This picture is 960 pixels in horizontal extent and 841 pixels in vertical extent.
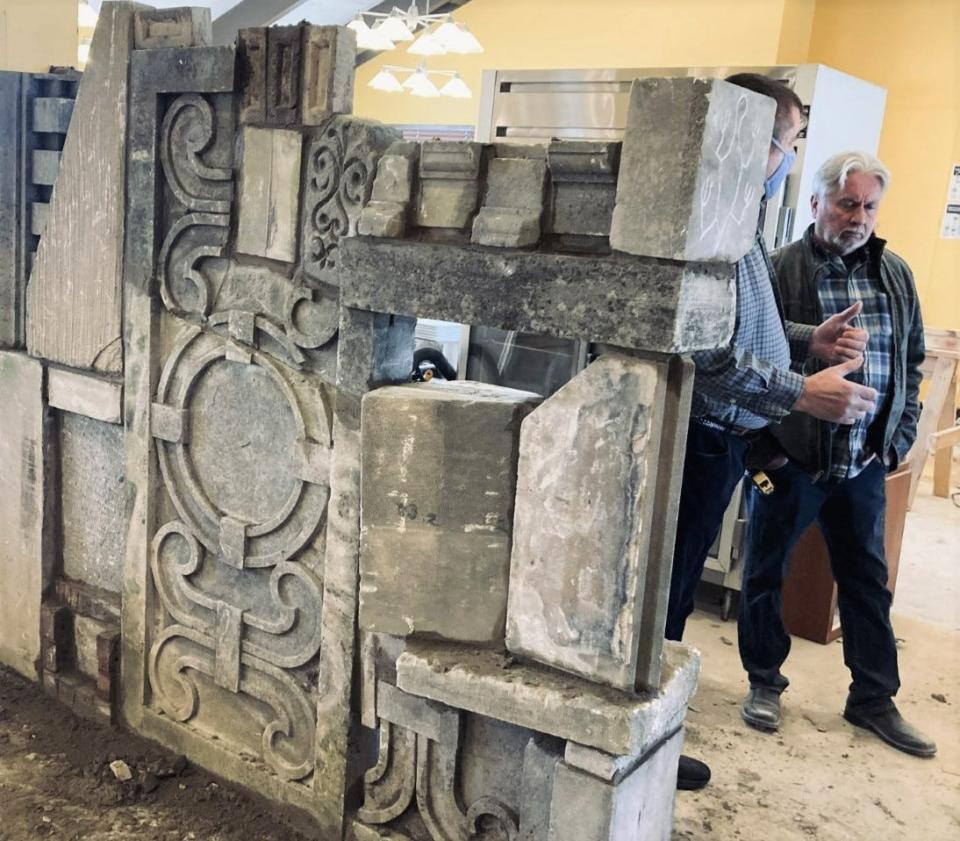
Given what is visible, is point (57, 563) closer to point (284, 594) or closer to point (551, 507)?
point (284, 594)

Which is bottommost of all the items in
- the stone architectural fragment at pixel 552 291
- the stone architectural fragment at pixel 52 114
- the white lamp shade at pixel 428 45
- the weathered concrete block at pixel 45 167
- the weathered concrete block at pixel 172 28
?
the stone architectural fragment at pixel 552 291

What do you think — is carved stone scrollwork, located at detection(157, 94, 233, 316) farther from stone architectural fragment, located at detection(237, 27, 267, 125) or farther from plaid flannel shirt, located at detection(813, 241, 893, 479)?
plaid flannel shirt, located at detection(813, 241, 893, 479)

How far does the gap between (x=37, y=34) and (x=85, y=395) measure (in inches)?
53.7

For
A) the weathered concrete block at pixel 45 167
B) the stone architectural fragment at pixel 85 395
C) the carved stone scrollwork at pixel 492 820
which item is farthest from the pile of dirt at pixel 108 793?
the weathered concrete block at pixel 45 167

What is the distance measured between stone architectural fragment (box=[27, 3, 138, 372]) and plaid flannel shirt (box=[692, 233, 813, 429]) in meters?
1.57

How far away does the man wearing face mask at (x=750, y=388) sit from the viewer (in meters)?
2.38

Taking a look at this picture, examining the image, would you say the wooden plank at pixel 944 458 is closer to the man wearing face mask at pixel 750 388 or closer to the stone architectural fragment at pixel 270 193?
the man wearing face mask at pixel 750 388

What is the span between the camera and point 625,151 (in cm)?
172

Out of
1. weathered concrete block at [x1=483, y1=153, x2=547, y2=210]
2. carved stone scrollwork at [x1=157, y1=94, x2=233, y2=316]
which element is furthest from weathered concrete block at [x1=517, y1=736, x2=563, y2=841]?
carved stone scrollwork at [x1=157, y1=94, x2=233, y2=316]

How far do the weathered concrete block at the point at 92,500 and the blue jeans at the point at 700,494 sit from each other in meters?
1.60

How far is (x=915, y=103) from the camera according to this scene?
20.9 feet

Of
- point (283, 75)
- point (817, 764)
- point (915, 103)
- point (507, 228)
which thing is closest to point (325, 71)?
point (283, 75)

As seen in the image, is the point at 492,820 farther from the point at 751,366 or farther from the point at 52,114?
the point at 52,114

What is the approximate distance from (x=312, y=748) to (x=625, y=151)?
1602 millimetres
